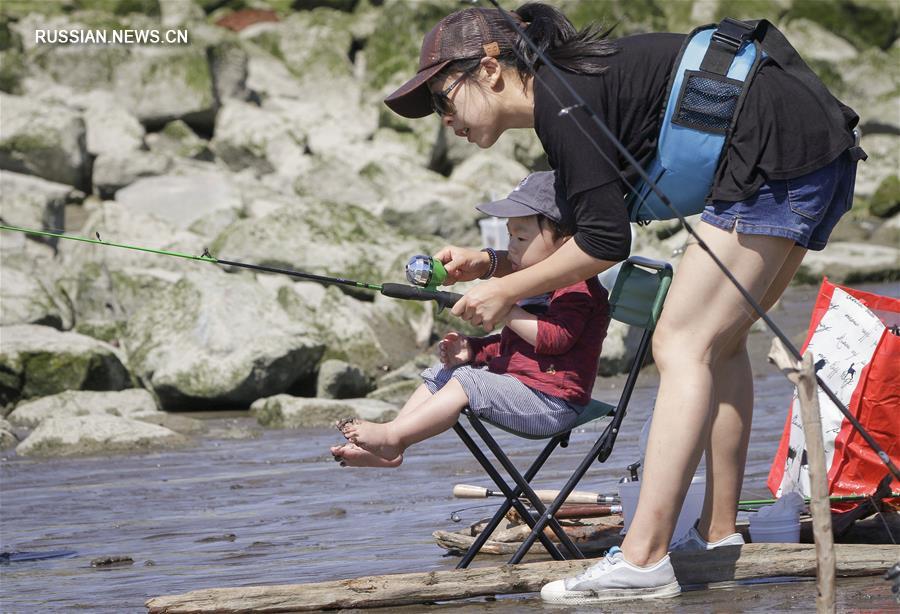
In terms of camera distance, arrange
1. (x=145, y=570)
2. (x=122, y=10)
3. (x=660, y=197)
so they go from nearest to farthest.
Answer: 1. (x=660, y=197)
2. (x=145, y=570)
3. (x=122, y=10)

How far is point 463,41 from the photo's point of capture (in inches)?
147

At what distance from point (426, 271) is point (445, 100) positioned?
0.53 metres

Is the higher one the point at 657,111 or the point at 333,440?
the point at 657,111

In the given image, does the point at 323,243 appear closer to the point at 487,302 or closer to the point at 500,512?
the point at 500,512

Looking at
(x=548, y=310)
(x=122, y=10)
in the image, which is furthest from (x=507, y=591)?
(x=122, y=10)

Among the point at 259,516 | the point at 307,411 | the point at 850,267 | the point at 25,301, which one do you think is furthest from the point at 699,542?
the point at 850,267

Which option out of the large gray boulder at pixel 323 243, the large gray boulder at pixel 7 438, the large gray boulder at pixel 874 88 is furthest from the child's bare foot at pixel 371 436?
the large gray boulder at pixel 874 88

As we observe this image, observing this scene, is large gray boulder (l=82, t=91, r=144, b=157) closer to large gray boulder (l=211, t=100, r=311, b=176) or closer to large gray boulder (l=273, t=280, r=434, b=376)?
large gray boulder (l=211, t=100, r=311, b=176)

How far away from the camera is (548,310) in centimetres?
408

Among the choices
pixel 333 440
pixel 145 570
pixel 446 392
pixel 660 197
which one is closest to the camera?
pixel 660 197

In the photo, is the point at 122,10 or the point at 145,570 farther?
Result: the point at 122,10

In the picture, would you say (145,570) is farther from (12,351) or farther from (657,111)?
(12,351)

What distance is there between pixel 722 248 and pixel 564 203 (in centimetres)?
57

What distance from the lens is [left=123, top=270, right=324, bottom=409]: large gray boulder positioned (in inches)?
397
